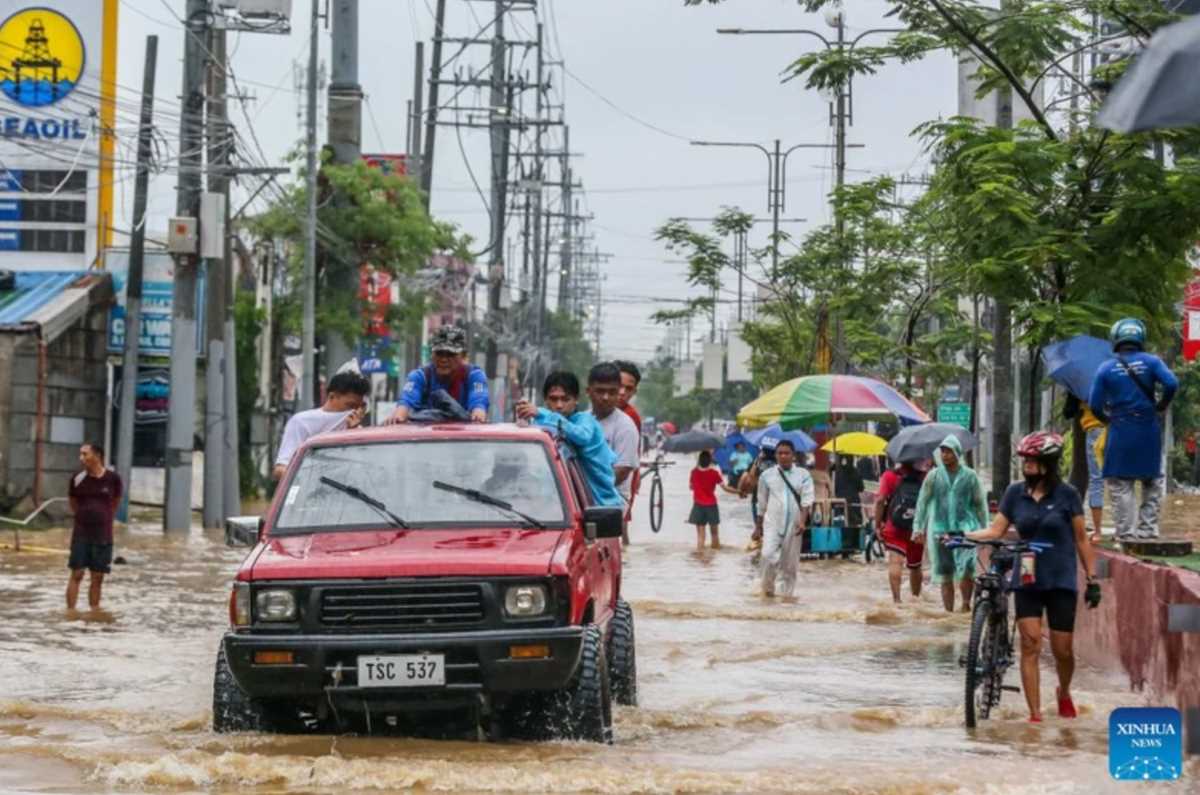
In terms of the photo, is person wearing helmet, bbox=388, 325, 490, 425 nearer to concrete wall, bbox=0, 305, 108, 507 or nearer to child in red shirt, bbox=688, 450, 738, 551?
child in red shirt, bbox=688, 450, 738, 551

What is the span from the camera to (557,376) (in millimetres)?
14586

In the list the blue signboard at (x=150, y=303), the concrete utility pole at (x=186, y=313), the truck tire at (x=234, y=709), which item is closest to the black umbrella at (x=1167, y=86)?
the truck tire at (x=234, y=709)

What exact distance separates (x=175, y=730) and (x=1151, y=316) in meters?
9.75

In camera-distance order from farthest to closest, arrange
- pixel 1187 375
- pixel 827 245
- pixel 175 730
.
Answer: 1. pixel 1187 375
2. pixel 827 245
3. pixel 175 730

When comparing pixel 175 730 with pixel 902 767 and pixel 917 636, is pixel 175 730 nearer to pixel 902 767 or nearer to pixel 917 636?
pixel 902 767

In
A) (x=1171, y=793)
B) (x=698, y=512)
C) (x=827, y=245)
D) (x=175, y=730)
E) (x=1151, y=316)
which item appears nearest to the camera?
(x=1171, y=793)

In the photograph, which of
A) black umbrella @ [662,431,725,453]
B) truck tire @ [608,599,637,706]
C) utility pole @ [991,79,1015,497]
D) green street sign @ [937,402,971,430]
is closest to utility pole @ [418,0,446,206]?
black umbrella @ [662,431,725,453]

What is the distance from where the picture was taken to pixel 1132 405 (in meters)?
15.6

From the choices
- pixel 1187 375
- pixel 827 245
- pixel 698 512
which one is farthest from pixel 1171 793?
pixel 1187 375

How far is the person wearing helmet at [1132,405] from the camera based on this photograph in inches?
609

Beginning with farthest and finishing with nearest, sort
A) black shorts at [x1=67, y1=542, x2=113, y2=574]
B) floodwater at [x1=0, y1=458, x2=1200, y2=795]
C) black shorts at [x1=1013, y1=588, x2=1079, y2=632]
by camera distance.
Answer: black shorts at [x1=67, y1=542, x2=113, y2=574] < black shorts at [x1=1013, y1=588, x2=1079, y2=632] < floodwater at [x1=0, y1=458, x2=1200, y2=795]

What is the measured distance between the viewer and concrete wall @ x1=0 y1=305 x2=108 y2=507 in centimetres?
3506

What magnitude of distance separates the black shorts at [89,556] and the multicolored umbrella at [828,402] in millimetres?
10271

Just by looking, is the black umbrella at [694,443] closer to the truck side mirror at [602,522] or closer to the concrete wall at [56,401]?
the concrete wall at [56,401]
